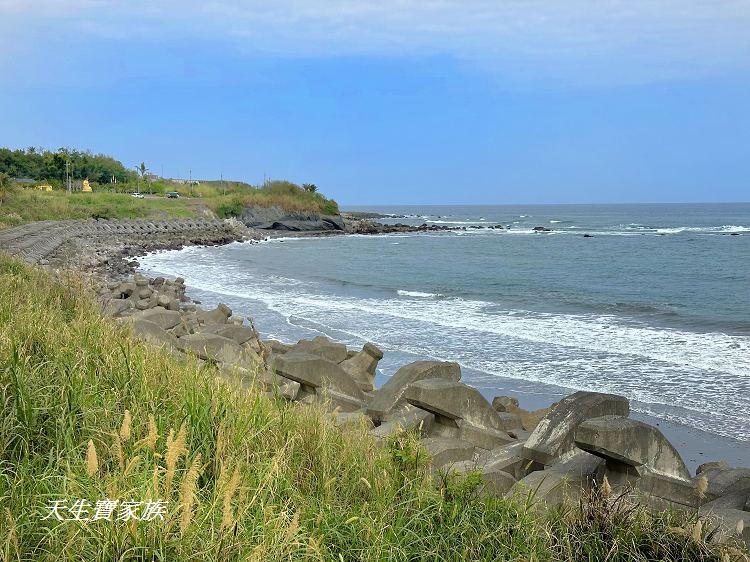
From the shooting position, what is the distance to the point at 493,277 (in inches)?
1254

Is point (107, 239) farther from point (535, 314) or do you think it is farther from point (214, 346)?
point (214, 346)

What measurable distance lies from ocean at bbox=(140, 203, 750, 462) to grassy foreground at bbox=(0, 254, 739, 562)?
6.97 meters

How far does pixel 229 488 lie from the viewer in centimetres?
259

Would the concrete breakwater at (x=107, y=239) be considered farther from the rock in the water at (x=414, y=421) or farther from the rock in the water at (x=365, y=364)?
the rock in the water at (x=414, y=421)

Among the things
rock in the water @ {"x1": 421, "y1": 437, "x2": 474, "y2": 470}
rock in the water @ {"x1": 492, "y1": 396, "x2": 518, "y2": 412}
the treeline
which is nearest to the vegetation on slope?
the treeline

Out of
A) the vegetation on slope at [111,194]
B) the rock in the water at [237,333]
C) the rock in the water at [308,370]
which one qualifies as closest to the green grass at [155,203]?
the vegetation on slope at [111,194]

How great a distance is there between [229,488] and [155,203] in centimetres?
7143

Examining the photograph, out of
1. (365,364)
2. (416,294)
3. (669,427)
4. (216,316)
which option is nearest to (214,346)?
(365,364)

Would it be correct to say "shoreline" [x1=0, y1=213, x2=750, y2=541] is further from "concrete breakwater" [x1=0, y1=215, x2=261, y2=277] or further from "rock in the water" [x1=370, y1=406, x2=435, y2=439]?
"concrete breakwater" [x1=0, y1=215, x2=261, y2=277]

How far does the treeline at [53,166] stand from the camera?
8081 cm

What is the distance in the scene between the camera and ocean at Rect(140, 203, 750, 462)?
39.8 feet

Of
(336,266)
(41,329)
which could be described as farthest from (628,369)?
(336,266)

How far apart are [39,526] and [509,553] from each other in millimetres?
2061

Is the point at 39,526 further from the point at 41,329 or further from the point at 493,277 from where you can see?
the point at 493,277
